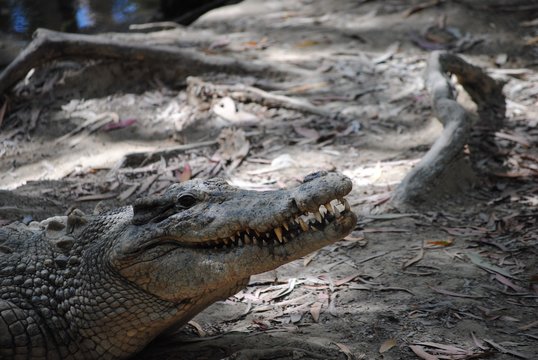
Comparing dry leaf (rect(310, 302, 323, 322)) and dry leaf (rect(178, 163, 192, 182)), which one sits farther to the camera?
dry leaf (rect(178, 163, 192, 182))

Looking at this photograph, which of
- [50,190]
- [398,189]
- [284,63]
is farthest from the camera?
[284,63]

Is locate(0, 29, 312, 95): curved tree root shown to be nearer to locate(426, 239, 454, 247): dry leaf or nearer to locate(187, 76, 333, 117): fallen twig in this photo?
locate(187, 76, 333, 117): fallen twig

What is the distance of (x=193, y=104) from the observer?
665 cm

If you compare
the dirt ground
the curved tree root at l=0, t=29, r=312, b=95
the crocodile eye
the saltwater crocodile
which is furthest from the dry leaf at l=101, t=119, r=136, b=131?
the crocodile eye

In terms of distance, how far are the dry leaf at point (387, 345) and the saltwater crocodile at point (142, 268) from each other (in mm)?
676

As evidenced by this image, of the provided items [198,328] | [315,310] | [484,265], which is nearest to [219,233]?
[198,328]

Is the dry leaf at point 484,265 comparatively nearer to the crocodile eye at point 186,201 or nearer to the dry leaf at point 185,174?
the crocodile eye at point 186,201

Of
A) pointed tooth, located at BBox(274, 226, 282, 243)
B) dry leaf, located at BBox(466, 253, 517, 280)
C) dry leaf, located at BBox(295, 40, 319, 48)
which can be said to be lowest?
A: dry leaf, located at BBox(466, 253, 517, 280)

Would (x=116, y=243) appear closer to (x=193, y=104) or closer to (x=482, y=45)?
(x=193, y=104)

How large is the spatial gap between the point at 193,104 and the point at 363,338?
12.6 ft

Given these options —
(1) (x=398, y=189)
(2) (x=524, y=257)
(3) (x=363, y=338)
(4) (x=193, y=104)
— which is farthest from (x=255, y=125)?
(3) (x=363, y=338)

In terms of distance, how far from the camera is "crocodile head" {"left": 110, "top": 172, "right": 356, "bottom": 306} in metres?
2.83

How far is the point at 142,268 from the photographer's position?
307 cm

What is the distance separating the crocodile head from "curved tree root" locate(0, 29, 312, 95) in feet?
12.8
